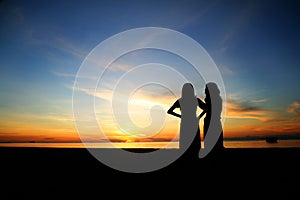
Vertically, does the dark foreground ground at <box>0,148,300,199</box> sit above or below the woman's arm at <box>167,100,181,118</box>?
below

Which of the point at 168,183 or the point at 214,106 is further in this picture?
the point at 214,106

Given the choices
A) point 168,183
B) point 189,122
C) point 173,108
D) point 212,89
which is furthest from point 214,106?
point 168,183

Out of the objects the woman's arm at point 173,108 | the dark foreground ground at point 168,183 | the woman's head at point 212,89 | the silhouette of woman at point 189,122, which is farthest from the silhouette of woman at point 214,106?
the dark foreground ground at point 168,183

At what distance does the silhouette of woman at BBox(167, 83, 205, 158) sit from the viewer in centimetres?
694

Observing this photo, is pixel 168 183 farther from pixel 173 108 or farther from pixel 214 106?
pixel 214 106

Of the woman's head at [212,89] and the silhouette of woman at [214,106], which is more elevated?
the woman's head at [212,89]

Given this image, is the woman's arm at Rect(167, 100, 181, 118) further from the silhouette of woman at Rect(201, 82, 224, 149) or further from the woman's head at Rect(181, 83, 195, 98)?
the silhouette of woman at Rect(201, 82, 224, 149)

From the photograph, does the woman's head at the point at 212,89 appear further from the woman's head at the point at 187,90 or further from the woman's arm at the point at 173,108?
the woman's arm at the point at 173,108

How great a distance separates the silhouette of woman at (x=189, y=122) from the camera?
273 inches

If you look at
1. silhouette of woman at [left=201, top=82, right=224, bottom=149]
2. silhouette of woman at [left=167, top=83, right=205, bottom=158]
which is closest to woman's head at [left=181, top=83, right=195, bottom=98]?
silhouette of woman at [left=167, top=83, right=205, bottom=158]

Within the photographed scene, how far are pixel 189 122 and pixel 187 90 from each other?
3.26 feet

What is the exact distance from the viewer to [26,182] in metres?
4.71

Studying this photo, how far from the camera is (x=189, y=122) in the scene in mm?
6945

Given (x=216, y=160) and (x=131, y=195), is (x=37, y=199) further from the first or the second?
(x=216, y=160)
